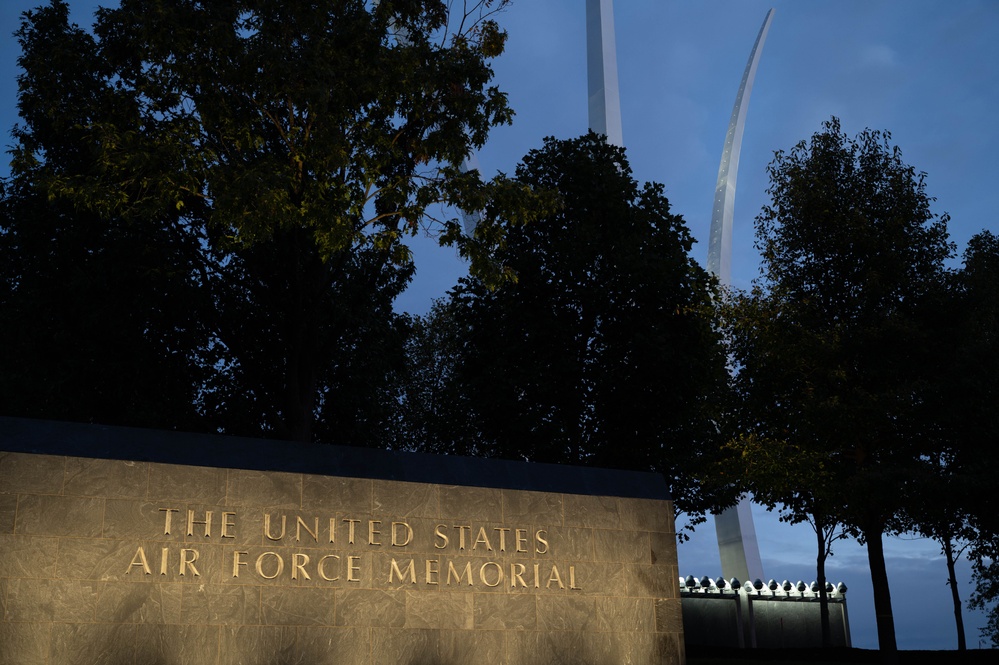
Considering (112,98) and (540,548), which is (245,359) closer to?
(112,98)

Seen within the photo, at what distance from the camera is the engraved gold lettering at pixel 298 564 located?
52.9ft

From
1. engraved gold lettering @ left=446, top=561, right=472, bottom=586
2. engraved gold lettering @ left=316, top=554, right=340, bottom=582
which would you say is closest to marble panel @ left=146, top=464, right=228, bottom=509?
engraved gold lettering @ left=316, top=554, right=340, bottom=582

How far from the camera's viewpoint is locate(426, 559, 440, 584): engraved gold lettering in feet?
56.3

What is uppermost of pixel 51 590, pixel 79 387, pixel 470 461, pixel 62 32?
pixel 62 32

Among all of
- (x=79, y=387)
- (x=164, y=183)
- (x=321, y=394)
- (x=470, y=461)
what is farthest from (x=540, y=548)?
(x=321, y=394)

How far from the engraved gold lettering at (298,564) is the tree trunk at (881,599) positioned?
1990 cm

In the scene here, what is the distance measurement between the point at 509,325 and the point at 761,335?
32.2 feet

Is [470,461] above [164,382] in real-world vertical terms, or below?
below

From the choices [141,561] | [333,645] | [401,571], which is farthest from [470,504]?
[141,561]

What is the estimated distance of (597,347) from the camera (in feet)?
124

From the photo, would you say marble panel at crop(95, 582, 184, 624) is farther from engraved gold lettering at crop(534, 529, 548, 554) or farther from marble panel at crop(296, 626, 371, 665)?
engraved gold lettering at crop(534, 529, 548, 554)

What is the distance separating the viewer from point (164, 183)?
23016mm

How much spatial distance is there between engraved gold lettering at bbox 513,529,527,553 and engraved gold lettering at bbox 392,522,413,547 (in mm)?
2042

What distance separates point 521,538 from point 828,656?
21956 mm
